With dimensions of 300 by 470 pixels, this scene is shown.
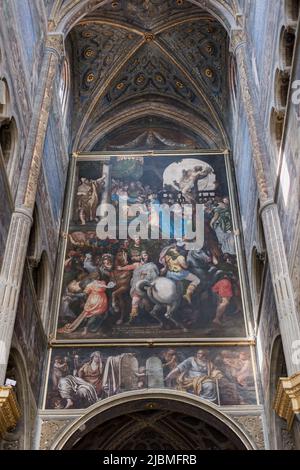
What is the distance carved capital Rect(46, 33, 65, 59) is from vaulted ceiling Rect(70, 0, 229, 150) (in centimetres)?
354

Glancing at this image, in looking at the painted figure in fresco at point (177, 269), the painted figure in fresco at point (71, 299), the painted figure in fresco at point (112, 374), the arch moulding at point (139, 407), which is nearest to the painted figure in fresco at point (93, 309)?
the painted figure in fresco at point (71, 299)

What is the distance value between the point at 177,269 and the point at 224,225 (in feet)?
6.39

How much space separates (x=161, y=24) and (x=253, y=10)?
560 cm

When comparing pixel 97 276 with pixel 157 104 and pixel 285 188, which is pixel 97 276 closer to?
pixel 285 188

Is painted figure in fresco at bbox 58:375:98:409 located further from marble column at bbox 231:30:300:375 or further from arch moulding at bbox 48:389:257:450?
marble column at bbox 231:30:300:375

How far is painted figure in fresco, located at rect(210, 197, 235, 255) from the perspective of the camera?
1566 cm

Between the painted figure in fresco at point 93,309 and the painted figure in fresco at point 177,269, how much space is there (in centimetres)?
137

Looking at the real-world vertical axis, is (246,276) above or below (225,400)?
above

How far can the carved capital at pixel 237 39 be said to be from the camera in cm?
1440

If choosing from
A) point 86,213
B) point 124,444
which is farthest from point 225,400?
point 86,213

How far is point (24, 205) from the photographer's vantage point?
36.1 ft

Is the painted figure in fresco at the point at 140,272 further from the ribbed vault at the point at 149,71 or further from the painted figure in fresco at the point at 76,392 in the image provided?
the ribbed vault at the point at 149,71

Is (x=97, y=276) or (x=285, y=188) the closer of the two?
(x=285, y=188)

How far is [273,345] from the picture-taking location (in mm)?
11844
